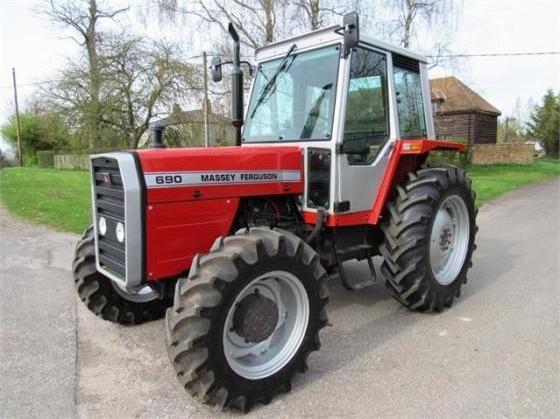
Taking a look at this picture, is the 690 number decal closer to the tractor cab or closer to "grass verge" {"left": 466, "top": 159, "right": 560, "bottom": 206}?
the tractor cab

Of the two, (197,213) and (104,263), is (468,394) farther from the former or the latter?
(104,263)

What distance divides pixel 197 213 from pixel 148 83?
77.0 feet

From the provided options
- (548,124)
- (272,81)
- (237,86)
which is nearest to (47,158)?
(272,81)

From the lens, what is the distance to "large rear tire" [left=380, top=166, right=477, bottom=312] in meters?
4.21

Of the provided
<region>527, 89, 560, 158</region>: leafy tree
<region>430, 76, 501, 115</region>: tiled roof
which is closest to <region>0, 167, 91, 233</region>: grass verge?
<region>430, 76, 501, 115</region>: tiled roof

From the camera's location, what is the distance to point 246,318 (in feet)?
10.4

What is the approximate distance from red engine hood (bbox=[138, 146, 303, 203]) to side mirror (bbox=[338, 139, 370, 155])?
342 mm

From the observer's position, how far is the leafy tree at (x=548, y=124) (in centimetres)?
3853

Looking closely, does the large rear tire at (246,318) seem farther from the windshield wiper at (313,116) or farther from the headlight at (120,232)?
the windshield wiper at (313,116)

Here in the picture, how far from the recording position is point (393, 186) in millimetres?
4512

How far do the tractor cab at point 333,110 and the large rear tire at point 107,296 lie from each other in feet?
5.16

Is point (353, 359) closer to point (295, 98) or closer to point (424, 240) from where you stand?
point (424, 240)

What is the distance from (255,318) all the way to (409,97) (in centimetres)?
277

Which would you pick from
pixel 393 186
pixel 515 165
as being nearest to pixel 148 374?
pixel 393 186
